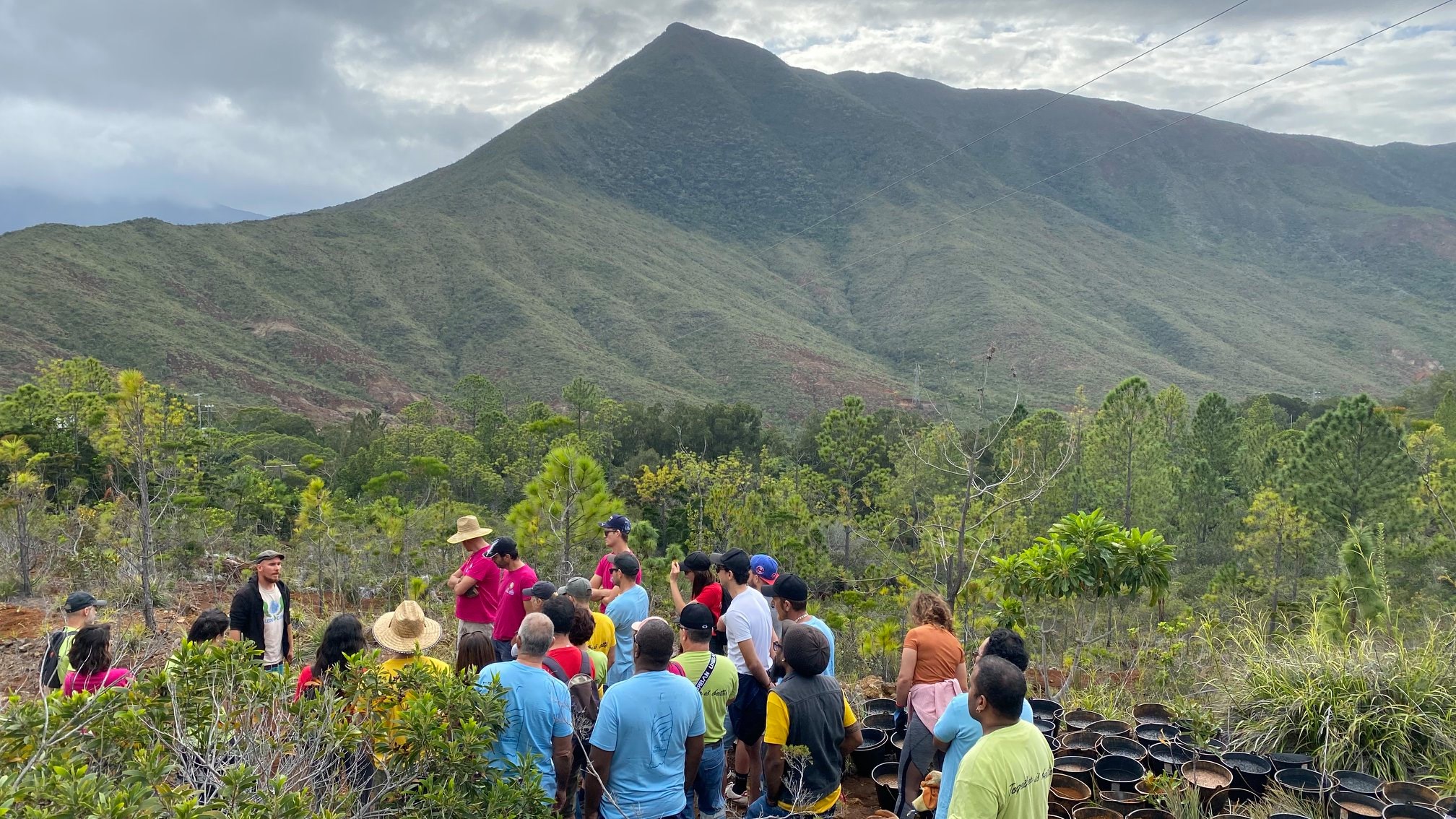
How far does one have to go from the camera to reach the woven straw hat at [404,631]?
4.43m

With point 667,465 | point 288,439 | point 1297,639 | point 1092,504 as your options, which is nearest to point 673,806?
point 1297,639

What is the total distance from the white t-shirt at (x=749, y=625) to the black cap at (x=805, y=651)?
0.72 meters

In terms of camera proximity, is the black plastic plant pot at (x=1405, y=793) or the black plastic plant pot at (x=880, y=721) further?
the black plastic plant pot at (x=880, y=721)

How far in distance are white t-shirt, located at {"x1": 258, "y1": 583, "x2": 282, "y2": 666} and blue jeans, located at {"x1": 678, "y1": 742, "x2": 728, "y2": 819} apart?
3000 millimetres

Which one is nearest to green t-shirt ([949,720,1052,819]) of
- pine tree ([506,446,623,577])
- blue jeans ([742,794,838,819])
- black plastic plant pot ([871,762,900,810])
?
blue jeans ([742,794,838,819])

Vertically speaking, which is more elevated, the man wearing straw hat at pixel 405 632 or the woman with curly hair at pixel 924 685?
the man wearing straw hat at pixel 405 632

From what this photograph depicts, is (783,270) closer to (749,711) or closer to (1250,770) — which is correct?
(1250,770)

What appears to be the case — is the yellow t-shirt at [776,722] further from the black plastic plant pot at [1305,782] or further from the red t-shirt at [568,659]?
the black plastic plant pot at [1305,782]

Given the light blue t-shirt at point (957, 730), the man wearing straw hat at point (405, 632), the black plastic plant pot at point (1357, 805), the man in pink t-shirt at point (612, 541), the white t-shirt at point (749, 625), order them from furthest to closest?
1. the man in pink t-shirt at point (612, 541)
2. the white t-shirt at point (749, 625)
3. the man wearing straw hat at point (405, 632)
4. the black plastic plant pot at point (1357, 805)
5. the light blue t-shirt at point (957, 730)

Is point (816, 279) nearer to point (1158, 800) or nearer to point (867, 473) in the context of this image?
point (867, 473)

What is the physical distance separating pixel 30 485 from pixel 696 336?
61.3 m

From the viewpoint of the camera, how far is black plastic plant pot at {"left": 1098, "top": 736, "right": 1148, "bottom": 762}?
5.23m

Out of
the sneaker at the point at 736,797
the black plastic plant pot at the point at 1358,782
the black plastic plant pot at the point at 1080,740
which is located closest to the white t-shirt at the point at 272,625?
the sneaker at the point at 736,797

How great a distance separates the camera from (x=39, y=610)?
1031 cm
